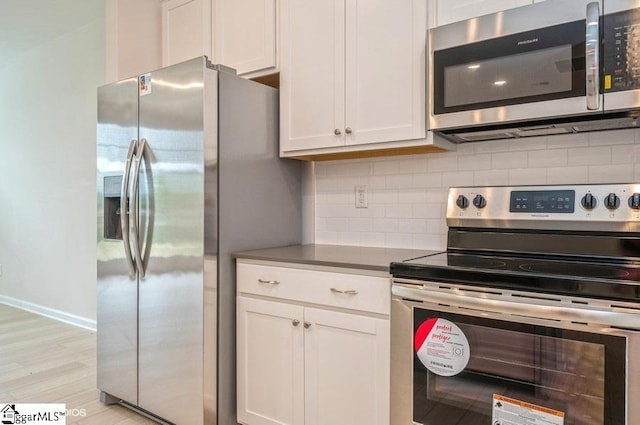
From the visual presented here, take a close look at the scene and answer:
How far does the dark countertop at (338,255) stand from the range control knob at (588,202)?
661 millimetres

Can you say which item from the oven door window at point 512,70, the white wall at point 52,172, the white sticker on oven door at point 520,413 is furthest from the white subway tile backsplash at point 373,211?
the white wall at point 52,172

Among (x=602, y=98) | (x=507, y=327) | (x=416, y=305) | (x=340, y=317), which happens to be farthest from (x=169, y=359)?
(x=602, y=98)

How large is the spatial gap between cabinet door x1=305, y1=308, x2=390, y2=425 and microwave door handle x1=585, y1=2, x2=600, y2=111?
42.1 inches

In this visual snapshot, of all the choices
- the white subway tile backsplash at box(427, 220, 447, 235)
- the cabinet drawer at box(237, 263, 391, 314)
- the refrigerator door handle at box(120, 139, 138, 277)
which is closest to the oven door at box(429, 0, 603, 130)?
the white subway tile backsplash at box(427, 220, 447, 235)

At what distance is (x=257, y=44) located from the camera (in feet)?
7.84

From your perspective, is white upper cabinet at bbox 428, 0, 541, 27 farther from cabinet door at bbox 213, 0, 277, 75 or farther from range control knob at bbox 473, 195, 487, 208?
cabinet door at bbox 213, 0, 277, 75

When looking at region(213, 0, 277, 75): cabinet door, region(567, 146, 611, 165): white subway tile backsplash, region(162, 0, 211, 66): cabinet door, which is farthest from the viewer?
region(162, 0, 211, 66): cabinet door

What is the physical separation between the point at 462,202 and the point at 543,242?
0.36 metres

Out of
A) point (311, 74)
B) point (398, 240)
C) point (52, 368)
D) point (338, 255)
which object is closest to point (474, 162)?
point (398, 240)

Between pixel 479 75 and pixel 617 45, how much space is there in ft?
1.49

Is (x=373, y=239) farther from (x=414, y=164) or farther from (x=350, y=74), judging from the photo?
(x=350, y=74)

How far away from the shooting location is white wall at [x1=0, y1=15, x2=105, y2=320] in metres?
3.87

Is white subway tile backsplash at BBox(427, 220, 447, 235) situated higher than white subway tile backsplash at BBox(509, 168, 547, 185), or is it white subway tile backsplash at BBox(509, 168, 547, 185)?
white subway tile backsplash at BBox(509, 168, 547, 185)

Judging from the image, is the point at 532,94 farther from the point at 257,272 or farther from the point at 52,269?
the point at 52,269
